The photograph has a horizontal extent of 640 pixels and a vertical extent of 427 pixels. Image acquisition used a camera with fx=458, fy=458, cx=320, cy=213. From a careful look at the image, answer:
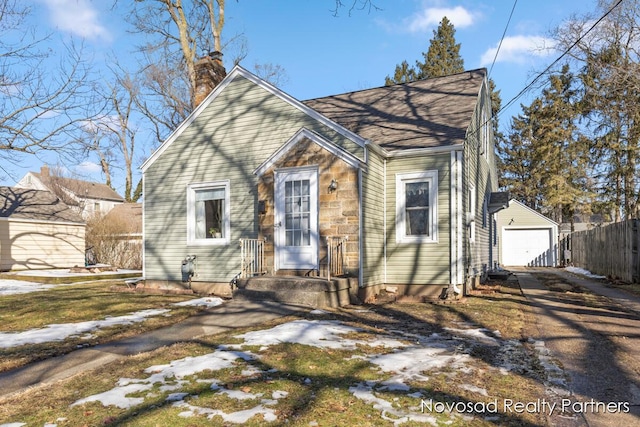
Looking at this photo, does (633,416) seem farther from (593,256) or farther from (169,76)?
(169,76)

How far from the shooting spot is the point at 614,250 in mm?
14805

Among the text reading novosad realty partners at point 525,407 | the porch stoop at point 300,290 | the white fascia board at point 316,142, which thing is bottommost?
the text reading novosad realty partners at point 525,407

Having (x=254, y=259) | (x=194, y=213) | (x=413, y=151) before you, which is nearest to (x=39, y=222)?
(x=194, y=213)

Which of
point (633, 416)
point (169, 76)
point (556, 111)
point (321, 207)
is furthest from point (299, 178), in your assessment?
point (556, 111)

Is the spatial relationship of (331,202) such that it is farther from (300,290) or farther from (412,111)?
(412,111)

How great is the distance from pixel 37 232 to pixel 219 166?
13.6 metres

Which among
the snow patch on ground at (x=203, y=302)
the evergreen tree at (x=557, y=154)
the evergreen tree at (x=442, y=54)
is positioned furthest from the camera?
the evergreen tree at (x=442, y=54)

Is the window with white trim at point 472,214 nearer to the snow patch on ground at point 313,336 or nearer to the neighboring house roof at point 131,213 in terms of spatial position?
the snow patch on ground at point 313,336

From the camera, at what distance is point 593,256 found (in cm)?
1816

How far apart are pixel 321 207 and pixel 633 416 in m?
6.58

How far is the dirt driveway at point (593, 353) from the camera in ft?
12.0

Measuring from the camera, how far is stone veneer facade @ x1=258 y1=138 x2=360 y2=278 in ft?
30.1

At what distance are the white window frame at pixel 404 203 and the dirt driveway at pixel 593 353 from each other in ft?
8.49

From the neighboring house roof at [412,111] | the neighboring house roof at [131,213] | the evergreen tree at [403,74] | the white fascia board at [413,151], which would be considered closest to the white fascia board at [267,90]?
the white fascia board at [413,151]
